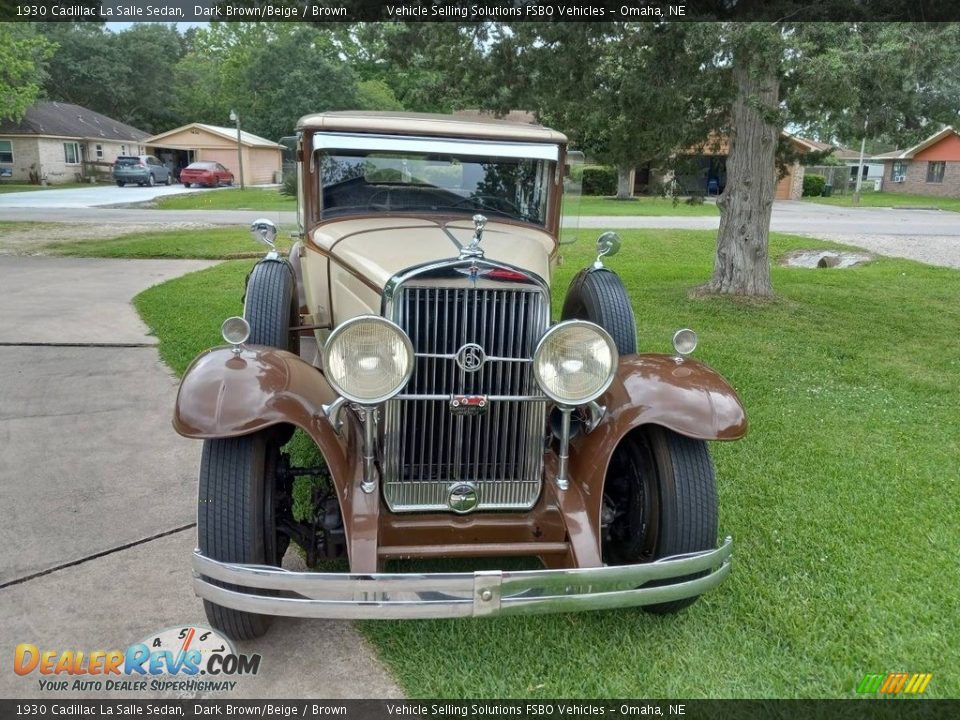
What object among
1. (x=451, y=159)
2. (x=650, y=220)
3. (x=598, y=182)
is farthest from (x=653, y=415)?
(x=598, y=182)

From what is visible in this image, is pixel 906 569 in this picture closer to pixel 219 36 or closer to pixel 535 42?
pixel 535 42

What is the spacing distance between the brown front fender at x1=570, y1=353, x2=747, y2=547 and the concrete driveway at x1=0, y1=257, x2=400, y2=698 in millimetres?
1072

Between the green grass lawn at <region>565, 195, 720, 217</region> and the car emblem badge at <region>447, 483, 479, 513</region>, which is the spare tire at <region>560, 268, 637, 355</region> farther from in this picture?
the green grass lawn at <region>565, 195, 720, 217</region>

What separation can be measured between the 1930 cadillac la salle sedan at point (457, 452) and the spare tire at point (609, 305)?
644 millimetres

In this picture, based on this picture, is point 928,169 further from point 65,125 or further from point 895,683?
point 895,683

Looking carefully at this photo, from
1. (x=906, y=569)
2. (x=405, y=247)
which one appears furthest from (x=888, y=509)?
(x=405, y=247)

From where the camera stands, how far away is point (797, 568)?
3371 millimetres

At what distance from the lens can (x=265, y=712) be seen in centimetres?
254

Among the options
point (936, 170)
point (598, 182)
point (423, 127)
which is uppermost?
point (936, 170)

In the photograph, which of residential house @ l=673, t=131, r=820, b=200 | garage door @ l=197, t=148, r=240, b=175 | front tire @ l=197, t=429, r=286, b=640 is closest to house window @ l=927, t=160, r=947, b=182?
residential house @ l=673, t=131, r=820, b=200

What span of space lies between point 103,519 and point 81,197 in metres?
26.4

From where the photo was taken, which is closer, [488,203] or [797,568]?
[797,568]

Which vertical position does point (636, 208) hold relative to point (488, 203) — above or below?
below

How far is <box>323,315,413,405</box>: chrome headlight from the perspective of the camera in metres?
2.51
